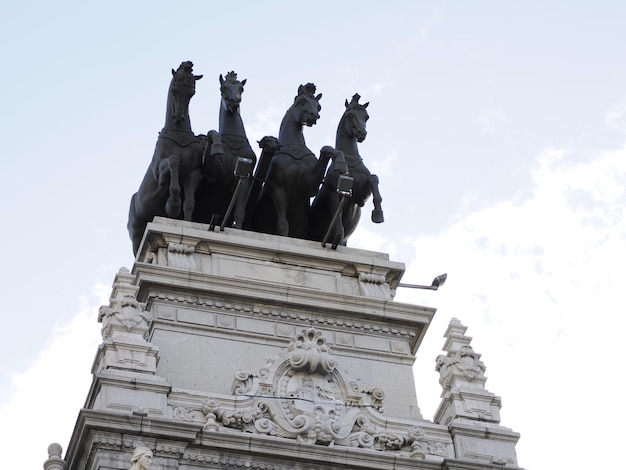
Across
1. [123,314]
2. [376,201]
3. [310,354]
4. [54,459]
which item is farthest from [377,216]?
[54,459]

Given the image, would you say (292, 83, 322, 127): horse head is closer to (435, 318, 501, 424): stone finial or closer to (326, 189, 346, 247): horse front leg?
(326, 189, 346, 247): horse front leg

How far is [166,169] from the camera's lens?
37906mm

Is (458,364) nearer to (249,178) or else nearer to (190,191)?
(249,178)

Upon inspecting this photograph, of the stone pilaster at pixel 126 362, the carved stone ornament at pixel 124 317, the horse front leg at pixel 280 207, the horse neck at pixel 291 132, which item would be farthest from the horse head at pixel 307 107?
the carved stone ornament at pixel 124 317

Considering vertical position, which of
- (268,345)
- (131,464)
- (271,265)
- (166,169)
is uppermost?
(166,169)

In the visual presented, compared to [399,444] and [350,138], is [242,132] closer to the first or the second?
[350,138]

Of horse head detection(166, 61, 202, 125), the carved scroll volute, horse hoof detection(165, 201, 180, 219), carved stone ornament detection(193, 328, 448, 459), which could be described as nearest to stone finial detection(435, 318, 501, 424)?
carved stone ornament detection(193, 328, 448, 459)

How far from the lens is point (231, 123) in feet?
129

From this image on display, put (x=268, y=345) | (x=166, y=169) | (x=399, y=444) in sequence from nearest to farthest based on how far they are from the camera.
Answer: (x=399, y=444)
(x=268, y=345)
(x=166, y=169)

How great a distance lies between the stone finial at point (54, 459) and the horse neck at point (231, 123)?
33.0 feet

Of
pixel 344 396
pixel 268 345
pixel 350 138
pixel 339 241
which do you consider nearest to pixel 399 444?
pixel 344 396

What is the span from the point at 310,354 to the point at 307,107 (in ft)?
26.1

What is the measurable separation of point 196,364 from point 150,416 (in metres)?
3.02

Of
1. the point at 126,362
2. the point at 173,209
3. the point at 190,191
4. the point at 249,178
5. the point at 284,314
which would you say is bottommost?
the point at 126,362
